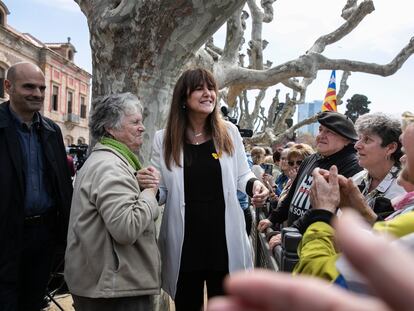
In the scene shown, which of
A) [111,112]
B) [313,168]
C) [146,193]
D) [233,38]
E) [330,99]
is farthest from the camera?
[233,38]

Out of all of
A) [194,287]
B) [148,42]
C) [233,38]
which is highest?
[233,38]

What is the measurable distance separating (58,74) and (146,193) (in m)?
40.0

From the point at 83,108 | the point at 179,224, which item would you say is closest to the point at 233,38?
the point at 179,224

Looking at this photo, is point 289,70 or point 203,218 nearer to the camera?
point 203,218

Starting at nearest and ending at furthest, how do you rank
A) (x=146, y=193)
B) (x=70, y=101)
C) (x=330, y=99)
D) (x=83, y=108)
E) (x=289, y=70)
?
1. (x=146, y=193)
2. (x=330, y=99)
3. (x=289, y=70)
4. (x=70, y=101)
5. (x=83, y=108)

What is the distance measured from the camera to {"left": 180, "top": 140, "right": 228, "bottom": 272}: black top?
2.32m

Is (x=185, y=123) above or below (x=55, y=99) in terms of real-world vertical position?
below

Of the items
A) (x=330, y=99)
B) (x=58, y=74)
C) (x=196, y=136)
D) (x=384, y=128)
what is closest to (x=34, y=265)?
(x=196, y=136)

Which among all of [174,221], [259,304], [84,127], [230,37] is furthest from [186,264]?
[84,127]

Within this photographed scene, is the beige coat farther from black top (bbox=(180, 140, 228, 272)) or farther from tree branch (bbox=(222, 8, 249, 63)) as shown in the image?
tree branch (bbox=(222, 8, 249, 63))

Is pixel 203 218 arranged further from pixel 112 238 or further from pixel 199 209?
pixel 112 238

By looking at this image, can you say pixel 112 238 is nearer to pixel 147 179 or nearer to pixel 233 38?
pixel 147 179

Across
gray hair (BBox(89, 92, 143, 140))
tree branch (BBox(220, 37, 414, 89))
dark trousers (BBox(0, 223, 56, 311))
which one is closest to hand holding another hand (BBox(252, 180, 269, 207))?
gray hair (BBox(89, 92, 143, 140))

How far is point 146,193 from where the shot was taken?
6.78ft
